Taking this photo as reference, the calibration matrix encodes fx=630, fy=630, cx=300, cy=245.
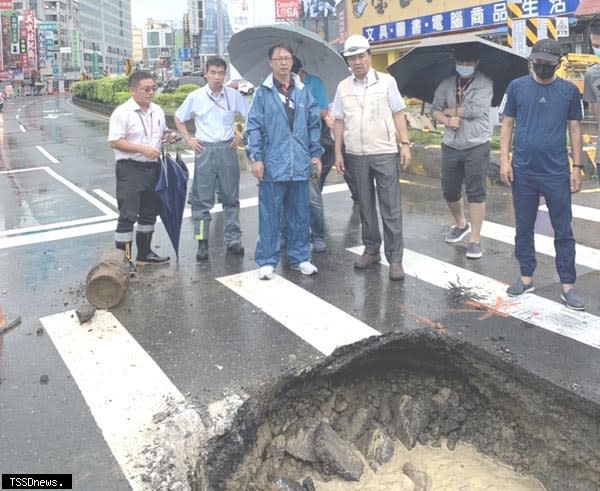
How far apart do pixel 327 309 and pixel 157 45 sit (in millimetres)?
157840

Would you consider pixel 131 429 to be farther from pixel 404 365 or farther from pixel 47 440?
pixel 404 365

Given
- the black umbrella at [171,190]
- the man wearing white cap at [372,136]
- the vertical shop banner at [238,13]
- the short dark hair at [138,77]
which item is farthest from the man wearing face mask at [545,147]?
the vertical shop banner at [238,13]

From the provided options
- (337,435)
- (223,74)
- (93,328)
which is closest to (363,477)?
(337,435)

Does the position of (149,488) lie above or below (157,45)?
below

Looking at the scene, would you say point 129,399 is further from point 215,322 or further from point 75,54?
point 75,54

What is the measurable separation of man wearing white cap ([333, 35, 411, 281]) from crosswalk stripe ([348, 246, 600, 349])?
1.29ft

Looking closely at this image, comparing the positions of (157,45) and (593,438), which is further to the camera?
(157,45)

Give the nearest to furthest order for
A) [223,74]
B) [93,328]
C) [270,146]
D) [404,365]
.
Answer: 1. [404,365]
2. [93,328]
3. [270,146]
4. [223,74]

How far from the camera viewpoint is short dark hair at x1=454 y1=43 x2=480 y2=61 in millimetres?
5570

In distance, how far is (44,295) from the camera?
539cm

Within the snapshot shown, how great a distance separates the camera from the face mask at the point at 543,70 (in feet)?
14.4

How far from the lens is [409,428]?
11.4 feet

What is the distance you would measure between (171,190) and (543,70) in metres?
3.33

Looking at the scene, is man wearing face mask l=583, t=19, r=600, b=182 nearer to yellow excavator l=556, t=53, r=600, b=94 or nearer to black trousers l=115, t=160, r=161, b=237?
black trousers l=115, t=160, r=161, b=237
